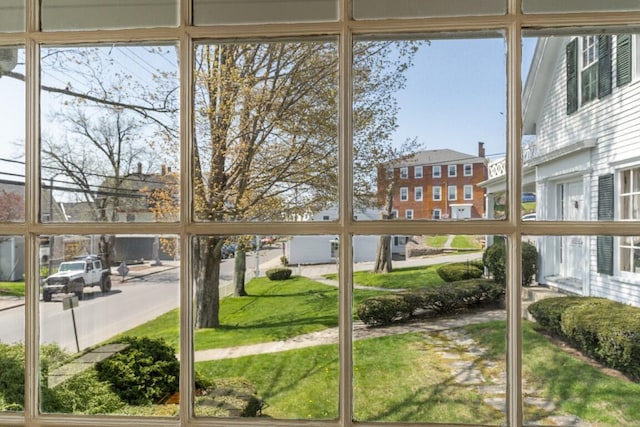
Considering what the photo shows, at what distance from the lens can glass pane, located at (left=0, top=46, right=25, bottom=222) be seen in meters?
1.14

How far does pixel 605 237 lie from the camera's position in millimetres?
1013

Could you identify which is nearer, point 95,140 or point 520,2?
point 520,2

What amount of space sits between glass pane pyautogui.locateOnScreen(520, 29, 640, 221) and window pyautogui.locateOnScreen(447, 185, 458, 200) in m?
0.09

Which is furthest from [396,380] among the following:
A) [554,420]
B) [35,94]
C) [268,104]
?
[35,94]

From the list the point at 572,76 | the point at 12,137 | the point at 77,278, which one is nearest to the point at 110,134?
the point at 12,137

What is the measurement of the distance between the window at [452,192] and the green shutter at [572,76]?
0.33 metres

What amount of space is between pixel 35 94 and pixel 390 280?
0.97 meters

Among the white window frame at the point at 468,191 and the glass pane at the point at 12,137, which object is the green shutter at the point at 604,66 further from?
the glass pane at the point at 12,137

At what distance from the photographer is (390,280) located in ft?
3.54

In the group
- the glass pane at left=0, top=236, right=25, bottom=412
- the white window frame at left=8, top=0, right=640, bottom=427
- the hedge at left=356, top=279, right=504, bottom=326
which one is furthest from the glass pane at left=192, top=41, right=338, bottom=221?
the glass pane at left=0, top=236, right=25, bottom=412

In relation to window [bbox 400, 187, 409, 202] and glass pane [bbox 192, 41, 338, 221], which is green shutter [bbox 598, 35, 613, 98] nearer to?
window [bbox 400, 187, 409, 202]

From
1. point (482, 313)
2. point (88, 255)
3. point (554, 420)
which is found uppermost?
point (88, 255)

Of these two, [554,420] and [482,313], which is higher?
[482,313]

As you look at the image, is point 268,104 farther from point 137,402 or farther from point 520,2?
point 137,402
